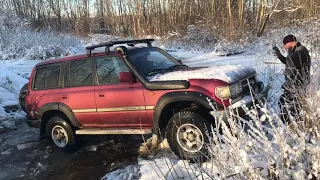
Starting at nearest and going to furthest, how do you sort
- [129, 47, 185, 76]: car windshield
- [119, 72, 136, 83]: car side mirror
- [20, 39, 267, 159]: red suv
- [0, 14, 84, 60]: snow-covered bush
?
[20, 39, 267, 159]: red suv → [119, 72, 136, 83]: car side mirror → [129, 47, 185, 76]: car windshield → [0, 14, 84, 60]: snow-covered bush

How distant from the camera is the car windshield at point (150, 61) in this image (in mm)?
5984

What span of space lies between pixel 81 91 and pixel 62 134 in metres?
1.23

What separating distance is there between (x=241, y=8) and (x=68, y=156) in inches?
783

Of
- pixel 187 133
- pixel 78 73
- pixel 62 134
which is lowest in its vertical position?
pixel 62 134

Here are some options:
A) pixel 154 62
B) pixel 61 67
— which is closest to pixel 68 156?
pixel 61 67

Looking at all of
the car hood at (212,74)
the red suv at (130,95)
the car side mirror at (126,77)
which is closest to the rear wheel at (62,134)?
the red suv at (130,95)

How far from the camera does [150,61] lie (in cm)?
628

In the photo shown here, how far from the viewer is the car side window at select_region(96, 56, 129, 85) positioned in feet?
19.9

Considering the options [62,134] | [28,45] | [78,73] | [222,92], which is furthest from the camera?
[28,45]

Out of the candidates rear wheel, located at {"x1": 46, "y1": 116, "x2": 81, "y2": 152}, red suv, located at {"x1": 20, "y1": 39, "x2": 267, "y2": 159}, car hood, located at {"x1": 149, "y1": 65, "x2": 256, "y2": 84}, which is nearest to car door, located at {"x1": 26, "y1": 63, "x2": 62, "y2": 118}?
red suv, located at {"x1": 20, "y1": 39, "x2": 267, "y2": 159}

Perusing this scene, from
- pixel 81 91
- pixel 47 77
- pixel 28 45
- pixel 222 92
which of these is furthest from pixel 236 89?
pixel 28 45

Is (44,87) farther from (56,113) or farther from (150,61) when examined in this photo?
(150,61)

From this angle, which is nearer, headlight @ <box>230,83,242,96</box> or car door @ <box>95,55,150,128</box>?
headlight @ <box>230,83,242,96</box>

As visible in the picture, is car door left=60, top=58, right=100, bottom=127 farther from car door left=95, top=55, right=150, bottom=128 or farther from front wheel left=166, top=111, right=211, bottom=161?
front wheel left=166, top=111, right=211, bottom=161
